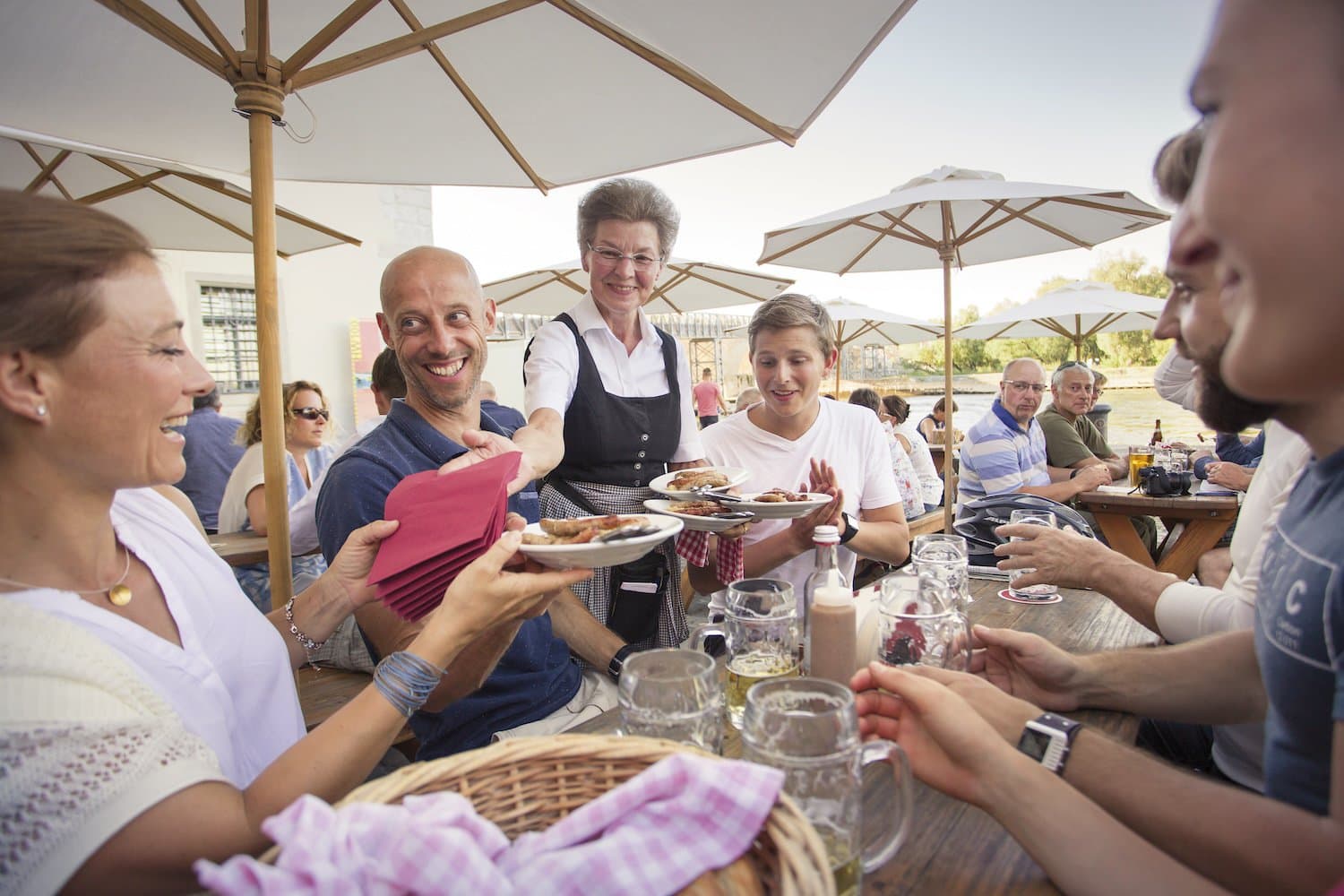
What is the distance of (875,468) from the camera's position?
9.84 ft

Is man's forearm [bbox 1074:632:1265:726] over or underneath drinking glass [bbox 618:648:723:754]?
underneath

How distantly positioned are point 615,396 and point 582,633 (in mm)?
932

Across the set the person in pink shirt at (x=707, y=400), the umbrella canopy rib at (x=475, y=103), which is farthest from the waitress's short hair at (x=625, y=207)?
the person in pink shirt at (x=707, y=400)

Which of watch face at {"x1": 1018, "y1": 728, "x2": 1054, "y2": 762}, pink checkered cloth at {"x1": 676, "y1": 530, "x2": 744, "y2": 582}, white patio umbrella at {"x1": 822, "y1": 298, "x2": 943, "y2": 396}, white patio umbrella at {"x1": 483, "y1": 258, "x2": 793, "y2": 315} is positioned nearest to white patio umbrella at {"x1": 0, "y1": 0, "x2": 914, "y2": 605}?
pink checkered cloth at {"x1": 676, "y1": 530, "x2": 744, "y2": 582}

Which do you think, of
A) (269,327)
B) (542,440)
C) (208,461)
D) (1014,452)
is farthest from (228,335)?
(1014,452)

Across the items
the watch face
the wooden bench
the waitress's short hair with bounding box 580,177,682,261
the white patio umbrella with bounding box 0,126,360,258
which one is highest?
the white patio umbrella with bounding box 0,126,360,258

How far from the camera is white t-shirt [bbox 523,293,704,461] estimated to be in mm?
2496

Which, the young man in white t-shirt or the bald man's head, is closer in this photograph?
the bald man's head

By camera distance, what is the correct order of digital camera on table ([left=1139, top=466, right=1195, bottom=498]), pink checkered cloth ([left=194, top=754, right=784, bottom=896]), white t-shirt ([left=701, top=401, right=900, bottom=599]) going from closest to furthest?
pink checkered cloth ([left=194, top=754, right=784, bottom=896]) < white t-shirt ([left=701, top=401, right=900, bottom=599]) < digital camera on table ([left=1139, top=466, right=1195, bottom=498])

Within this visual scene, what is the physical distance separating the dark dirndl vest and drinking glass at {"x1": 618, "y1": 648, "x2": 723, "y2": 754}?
1566 mm

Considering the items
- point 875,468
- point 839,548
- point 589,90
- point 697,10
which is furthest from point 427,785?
point 589,90

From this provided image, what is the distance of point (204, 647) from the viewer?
52.7 inches

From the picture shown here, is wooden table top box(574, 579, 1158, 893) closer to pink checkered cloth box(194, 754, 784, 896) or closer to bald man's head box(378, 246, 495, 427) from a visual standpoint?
pink checkered cloth box(194, 754, 784, 896)

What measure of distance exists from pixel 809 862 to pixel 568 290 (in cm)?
1000
